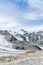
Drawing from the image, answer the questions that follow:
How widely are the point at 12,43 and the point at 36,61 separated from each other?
60.0m

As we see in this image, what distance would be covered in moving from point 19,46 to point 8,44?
13.5 ft

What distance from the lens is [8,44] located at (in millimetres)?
84000

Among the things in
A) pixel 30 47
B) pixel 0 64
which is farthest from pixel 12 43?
pixel 0 64

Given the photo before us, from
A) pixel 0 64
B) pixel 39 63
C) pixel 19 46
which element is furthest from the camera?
pixel 19 46

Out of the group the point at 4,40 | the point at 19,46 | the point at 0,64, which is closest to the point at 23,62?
the point at 0,64

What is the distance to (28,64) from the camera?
1044 inches

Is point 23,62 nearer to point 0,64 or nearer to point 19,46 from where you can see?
point 0,64

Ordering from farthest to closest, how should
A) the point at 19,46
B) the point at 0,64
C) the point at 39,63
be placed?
the point at 19,46
the point at 0,64
the point at 39,63

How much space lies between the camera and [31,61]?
89.6ft

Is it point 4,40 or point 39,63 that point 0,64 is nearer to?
point 39,63

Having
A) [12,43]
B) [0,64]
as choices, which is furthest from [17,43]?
[0,64]

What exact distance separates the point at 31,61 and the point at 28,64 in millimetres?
895

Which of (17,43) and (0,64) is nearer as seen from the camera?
(0,64)

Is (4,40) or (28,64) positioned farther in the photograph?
(4,40)
